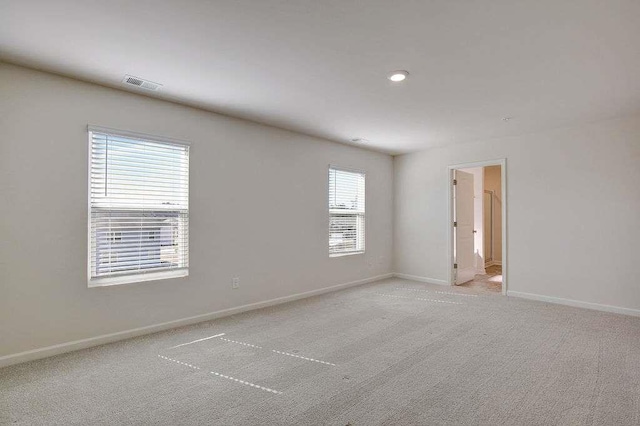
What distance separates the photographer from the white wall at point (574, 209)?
4.20 metres

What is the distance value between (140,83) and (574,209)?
17.6ft

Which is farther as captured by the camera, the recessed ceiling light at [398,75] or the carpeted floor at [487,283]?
the carpeted floor at [487,283]

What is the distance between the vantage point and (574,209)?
4.57m

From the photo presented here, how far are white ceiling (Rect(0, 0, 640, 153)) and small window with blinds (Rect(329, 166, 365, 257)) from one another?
181 centimetres

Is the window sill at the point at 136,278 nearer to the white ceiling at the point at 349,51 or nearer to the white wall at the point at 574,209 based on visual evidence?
the white ceiling at the point at 349,51

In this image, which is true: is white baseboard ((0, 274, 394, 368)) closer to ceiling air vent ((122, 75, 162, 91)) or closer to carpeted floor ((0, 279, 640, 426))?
carpeted floor ((0, 279, 640, 426))

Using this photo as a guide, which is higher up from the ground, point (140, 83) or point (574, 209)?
point (140, 83)

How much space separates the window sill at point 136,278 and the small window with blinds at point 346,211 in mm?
2448

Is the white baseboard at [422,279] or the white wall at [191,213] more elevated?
the white wall at [191,213]

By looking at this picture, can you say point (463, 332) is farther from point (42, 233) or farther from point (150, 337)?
point (42, 233)

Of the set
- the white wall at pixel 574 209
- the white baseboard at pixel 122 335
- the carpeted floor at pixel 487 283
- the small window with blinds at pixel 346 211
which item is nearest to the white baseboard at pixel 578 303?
the white wall at pixel 574 209

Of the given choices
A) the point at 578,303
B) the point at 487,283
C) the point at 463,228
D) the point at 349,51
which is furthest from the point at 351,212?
the point at 349,51

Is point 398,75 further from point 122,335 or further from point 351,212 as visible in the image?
point 122,335

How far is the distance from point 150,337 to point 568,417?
3395 millimetres
